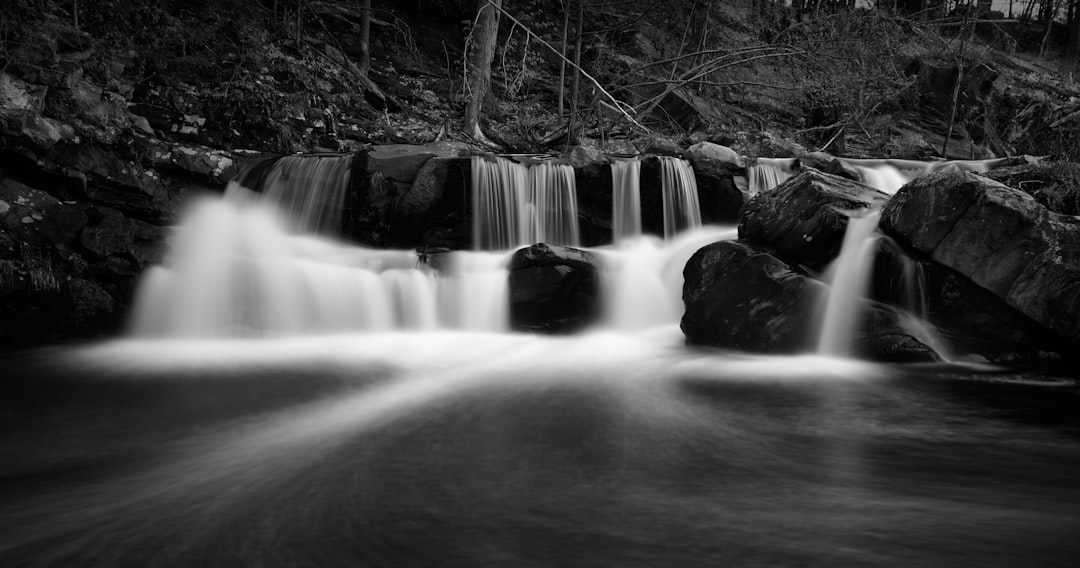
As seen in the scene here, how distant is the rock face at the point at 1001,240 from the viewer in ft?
18.5

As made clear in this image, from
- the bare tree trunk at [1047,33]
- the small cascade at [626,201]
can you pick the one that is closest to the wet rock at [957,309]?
the small cascade at [626,201]

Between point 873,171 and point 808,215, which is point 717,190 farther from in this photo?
point 873,171

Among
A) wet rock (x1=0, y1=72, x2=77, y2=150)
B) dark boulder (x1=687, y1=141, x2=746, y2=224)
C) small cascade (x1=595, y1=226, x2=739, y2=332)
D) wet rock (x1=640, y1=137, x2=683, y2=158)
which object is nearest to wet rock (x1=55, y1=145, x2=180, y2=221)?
wet rock (x1=0, y1=72, x2=77, y2=150)

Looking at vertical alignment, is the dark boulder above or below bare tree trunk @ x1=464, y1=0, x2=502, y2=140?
below

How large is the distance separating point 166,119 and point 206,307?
3.93 m

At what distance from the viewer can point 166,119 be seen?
375 inches

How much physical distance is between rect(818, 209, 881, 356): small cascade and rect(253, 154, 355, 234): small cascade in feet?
23.6

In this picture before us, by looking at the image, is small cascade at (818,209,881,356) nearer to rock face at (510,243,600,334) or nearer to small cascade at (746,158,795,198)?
rock face at (510,243,600,334)

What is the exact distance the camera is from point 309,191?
31.1 feet

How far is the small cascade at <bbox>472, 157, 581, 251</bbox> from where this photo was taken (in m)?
9.72

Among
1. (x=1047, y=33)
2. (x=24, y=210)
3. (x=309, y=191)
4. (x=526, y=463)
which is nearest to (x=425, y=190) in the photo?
(x=309, y=191)

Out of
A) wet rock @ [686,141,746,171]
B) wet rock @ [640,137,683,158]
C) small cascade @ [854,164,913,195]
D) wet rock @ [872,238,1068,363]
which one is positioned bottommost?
wet rock @ [872,238,1068,363]

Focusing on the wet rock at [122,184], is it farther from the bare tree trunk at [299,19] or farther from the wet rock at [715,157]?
the wet rock at [715,157]

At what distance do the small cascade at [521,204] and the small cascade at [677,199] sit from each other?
5.11 ft
